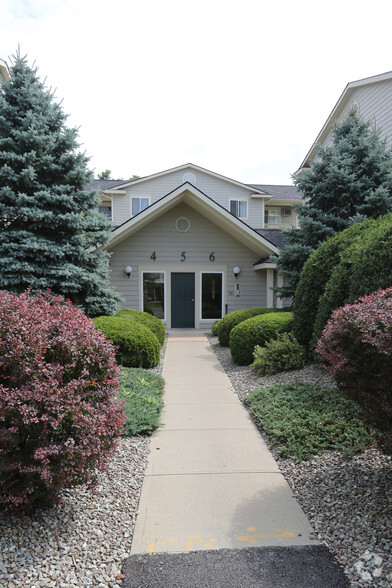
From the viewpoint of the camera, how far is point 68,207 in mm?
9180

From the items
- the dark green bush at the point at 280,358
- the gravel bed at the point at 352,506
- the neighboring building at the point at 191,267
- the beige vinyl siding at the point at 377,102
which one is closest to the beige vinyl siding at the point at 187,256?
the neighboring building at the point at 191,267

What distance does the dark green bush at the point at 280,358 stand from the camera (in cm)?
714

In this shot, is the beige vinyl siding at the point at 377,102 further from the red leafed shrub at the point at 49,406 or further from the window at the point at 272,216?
the red leafed shrub at the point at 49,406

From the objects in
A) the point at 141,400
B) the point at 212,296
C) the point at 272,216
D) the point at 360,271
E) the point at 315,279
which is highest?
the point at 272,216

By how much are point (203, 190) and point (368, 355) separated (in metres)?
18.7

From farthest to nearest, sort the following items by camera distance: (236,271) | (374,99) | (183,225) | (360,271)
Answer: (374,99)
(236,271)
(183,225)
(360,271)

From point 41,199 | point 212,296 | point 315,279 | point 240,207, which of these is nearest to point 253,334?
point 315,279

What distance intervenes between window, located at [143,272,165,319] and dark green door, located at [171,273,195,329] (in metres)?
0.41

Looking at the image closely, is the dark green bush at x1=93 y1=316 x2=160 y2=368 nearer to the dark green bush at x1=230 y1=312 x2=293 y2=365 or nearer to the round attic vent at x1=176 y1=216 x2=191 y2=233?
the dark green bush at x1=230 y1=312 x2=293 y2=365

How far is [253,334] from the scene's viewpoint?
8344 mm

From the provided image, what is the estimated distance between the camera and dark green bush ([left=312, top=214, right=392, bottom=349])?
5.19 meters

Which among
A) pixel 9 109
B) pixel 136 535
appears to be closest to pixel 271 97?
pixel 9 109

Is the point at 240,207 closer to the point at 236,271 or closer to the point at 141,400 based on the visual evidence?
the point at 236,271

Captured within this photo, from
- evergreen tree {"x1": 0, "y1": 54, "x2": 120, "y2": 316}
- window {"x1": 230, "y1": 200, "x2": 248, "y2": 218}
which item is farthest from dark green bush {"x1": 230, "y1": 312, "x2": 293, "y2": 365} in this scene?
window {"x1": 230, "y1": 200, "x2": 248, "y2": 218}
